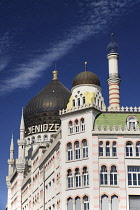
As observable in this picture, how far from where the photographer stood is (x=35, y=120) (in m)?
108

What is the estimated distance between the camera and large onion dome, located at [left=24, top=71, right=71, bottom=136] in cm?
10781

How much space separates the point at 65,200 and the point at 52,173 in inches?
368

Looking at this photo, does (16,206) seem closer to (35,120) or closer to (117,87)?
(35,120)

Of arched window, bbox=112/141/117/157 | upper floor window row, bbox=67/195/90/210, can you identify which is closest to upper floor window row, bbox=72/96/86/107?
arched window, bbox=112/141/117/157

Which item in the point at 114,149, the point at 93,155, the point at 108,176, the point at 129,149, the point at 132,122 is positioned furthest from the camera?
the point at 132,122

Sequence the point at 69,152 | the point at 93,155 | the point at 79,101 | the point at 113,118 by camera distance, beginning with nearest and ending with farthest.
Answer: the point at 93,155 → the point at 69,152 → the point at 113,118 → the point at 79,101

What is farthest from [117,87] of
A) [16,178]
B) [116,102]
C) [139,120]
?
[16,178]

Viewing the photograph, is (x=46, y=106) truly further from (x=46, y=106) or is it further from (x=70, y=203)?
(x=70, y=203)

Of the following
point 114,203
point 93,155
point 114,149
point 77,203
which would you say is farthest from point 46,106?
point 114,203

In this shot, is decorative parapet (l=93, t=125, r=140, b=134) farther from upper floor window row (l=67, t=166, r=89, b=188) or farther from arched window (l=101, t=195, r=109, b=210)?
arched window (l=101, t=195, r=109, b=210)

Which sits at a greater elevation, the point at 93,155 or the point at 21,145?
the point at 21,145

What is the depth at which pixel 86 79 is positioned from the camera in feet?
246

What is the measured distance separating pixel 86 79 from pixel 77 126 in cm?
1004

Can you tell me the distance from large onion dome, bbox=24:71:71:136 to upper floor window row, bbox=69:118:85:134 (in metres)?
38.5
